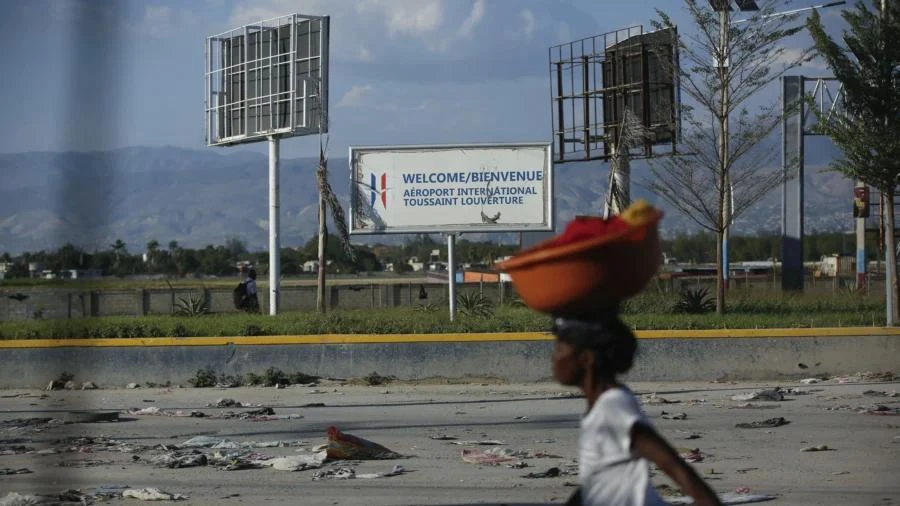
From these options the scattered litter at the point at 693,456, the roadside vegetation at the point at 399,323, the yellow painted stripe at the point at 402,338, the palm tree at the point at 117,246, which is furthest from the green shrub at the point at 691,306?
the scattered litter at the point at 693,456

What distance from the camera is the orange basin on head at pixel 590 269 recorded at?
3.81 m

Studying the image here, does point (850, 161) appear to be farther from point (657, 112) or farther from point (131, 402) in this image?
point (131, 402)

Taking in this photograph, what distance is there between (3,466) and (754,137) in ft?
51.9

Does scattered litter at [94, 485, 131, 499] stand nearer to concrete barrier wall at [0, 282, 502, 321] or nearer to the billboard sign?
the billboard sign

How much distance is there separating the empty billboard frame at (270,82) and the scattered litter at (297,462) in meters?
15.6

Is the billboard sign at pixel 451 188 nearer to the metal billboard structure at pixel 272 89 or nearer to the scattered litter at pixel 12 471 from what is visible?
the metal billboard structure at pixel 272 89

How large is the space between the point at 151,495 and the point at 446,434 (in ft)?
13.1

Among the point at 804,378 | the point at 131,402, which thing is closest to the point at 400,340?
the point at 131,402

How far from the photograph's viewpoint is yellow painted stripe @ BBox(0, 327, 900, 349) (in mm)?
16219

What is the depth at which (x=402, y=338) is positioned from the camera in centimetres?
1677

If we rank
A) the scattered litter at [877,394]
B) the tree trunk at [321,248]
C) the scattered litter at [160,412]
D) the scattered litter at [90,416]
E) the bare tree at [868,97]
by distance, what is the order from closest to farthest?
the scattered litter at [90,416] → the scattered litter at [160,412] → the scattered litter at [877,394] → the bare tree at [868,97] → the tree trunk at [321,248]

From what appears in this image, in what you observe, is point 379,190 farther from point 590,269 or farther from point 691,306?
point 590,269

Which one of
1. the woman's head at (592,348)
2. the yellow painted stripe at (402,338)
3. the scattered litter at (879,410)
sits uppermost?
the woman's head at (592,348)

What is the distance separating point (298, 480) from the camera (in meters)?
9.45
